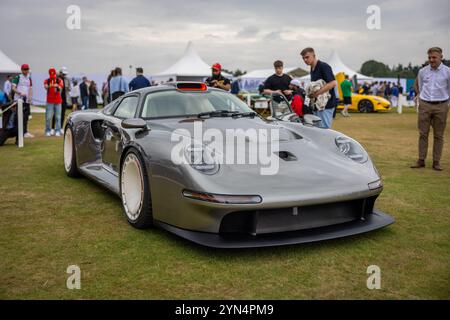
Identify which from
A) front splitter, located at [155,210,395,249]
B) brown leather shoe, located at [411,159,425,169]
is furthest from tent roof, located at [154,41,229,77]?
front splitter, located at [155,210,395,249]

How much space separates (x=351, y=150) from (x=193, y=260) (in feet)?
5.65

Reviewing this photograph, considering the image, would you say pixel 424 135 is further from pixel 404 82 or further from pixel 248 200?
pixel 404 82

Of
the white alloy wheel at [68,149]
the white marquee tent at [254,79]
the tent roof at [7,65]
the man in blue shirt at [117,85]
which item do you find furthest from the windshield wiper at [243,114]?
the white marquee tent at [254,79]

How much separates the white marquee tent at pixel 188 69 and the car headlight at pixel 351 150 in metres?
25.7

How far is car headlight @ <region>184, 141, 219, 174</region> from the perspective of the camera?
321 cm

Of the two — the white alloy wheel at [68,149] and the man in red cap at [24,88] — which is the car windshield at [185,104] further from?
the man in red cap at [24,88]

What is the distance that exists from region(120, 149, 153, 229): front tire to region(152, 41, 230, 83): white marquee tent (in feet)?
84.3

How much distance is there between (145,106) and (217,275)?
7.14 feet

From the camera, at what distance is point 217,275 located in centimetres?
284

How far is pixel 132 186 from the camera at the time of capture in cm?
392

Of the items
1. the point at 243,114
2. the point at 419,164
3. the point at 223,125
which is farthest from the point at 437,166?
the point at 223,125

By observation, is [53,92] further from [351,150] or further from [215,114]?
[351,150]

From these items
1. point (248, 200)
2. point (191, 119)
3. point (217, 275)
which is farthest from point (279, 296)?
point (191, 119)

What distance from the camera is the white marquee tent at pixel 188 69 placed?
2962 cm
